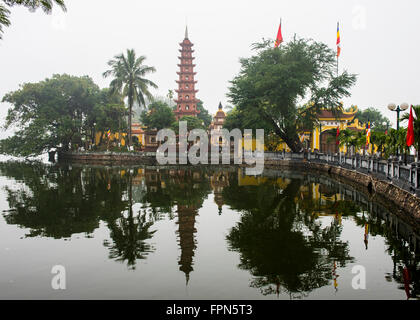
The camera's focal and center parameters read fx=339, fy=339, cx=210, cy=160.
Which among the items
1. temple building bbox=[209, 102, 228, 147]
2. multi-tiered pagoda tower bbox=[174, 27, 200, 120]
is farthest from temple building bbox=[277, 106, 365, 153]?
multi-tiered pagoda tower bbox=[174, 27, 200, 120]

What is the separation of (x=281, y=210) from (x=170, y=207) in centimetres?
394

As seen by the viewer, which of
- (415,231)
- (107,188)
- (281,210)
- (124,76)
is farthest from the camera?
(124,76)

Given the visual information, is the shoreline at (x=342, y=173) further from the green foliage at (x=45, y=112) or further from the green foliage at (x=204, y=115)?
the green foliage at (x=204, y=115)

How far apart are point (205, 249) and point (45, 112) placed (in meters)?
43.3

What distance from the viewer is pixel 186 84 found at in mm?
60438

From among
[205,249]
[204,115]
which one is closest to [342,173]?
[205,249]

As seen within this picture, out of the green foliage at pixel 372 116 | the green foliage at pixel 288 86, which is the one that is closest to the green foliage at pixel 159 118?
the green foliage at pixel 288 86

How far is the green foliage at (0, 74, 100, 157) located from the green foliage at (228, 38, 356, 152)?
23.3 meters

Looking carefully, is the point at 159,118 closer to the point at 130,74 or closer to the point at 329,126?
the point at 130,74

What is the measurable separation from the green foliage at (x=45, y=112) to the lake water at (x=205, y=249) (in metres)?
33.4

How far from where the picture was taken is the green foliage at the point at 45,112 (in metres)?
43.8
